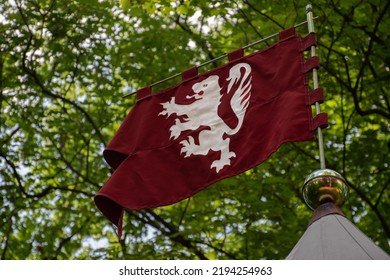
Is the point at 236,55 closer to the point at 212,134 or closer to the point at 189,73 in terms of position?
the point at 189,73

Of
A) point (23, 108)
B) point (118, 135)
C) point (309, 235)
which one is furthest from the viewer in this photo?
point (23, 108)

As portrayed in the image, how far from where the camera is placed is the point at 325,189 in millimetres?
5316

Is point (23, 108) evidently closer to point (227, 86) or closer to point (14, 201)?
point (14, 201)

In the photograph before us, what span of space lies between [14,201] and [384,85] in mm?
5558

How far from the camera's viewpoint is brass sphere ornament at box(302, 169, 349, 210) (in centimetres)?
530

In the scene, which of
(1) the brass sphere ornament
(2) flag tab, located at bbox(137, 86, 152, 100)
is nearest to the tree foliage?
(2) flag tab, located at bbox(137, 86, 152, 100)

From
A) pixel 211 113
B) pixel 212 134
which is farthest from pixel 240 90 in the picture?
pixel 212 134

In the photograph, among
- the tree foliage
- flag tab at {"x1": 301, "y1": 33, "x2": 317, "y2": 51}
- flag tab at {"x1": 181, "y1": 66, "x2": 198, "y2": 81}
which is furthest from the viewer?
the tree foliage

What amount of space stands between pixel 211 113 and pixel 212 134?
21 centimetres

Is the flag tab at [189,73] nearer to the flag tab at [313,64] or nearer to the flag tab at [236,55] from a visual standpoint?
the flag tab at [236,55]

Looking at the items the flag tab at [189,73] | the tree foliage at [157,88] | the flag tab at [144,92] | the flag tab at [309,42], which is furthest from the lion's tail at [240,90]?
the tree foliage at [157,88]

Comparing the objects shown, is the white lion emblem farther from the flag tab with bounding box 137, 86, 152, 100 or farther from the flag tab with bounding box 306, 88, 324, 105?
the flag tab with bounding box 306, 88, 324, 105
